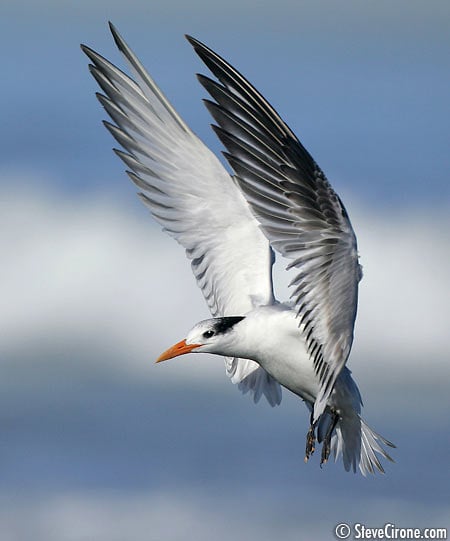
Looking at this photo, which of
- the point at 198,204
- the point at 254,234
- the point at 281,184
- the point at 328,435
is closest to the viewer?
the point at 281,184

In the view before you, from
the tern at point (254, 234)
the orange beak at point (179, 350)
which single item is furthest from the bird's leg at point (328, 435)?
the orange beak at point (179, 350)

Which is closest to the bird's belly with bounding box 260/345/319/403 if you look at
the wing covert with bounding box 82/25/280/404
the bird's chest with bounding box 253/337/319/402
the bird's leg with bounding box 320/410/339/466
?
the bird's chest with bounding box 253/337/319/402

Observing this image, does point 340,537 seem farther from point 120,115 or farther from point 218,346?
point 120,115

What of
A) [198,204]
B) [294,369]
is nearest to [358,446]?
[294,369]

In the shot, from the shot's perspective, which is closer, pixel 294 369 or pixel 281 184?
pixel 281 184

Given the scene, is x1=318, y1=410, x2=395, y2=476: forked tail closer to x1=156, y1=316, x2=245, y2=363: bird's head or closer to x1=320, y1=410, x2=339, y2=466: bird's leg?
x1=320, y1=410, x2=339, y2=466: bird's leg

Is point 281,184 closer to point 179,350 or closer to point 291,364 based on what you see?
point 291,364

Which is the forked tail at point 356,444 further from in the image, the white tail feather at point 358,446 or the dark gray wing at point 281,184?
the dark gray wing at point 281,184
